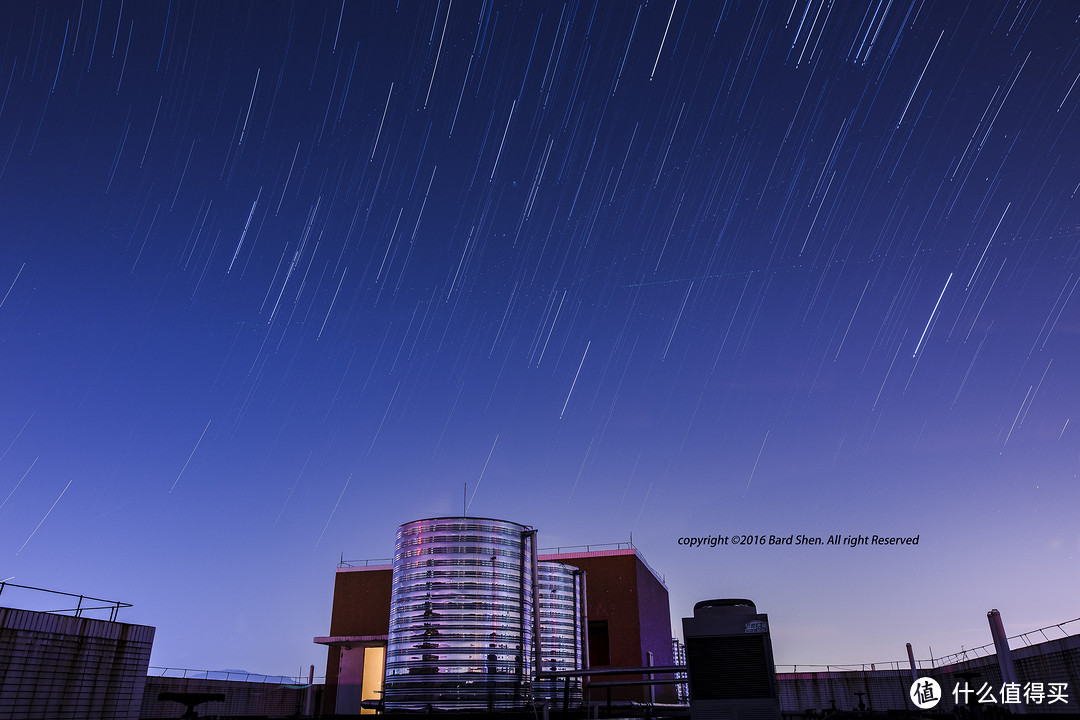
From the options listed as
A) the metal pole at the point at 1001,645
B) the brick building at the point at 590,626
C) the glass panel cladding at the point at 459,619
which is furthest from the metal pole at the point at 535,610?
the metal pole at the point at 1001,645

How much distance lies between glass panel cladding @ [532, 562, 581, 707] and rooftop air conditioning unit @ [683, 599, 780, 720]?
18228 millimetres

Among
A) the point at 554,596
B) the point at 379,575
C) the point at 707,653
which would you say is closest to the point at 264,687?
the point at 379,575

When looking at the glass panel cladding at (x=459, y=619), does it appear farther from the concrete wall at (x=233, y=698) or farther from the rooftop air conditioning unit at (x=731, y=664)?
the rooftop air conditioning unit at (x=731, y=664)

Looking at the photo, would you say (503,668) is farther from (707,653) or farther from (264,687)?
(264,687)

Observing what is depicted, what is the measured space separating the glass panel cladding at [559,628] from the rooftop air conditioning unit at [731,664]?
18.2 metres

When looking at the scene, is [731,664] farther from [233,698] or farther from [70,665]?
[233,698]

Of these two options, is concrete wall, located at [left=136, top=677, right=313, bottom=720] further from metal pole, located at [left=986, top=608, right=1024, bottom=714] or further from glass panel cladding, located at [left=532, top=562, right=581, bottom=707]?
metal pole, located at [left=986, top=608, right=1024, bottom=714]

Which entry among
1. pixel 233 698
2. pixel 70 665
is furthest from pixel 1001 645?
pixel 233 698

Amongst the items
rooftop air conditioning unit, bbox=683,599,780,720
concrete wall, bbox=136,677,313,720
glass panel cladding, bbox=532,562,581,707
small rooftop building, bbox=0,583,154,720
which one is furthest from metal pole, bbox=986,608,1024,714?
concrete wall, bbox=136,677,313,720

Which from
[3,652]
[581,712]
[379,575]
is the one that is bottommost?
[581,712]

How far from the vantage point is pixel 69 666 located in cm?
1728

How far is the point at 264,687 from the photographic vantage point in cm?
4053

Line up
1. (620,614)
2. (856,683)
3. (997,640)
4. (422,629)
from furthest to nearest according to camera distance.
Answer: (856,683), (620,614), (422,629), (997,640)

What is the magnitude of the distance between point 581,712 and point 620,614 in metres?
15.9
